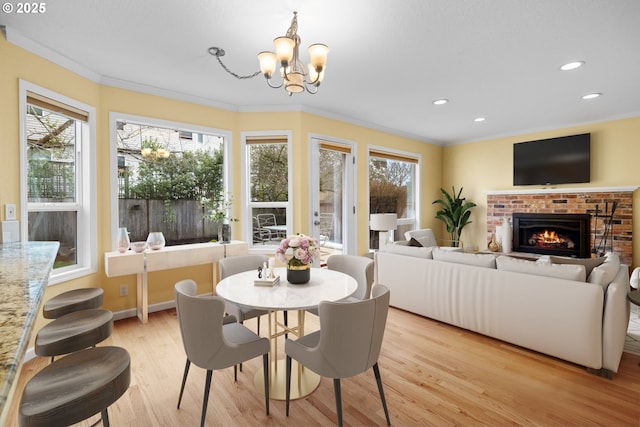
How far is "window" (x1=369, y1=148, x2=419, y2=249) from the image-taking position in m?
5.46

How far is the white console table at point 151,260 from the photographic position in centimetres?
309

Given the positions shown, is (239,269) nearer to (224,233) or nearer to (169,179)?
(224,233)

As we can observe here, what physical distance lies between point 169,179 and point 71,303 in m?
2.21

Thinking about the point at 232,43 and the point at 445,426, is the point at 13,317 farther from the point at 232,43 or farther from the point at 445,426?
the point at 232,43

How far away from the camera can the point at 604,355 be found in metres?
2.26

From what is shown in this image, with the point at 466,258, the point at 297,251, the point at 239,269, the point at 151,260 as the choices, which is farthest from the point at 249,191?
the point at 466,258

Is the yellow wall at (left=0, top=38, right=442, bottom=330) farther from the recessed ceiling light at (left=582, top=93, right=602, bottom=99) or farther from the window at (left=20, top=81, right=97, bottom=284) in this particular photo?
the recessed ceiling light at (left=582, top=93, right=602, bottom=99)

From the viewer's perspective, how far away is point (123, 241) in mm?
3254

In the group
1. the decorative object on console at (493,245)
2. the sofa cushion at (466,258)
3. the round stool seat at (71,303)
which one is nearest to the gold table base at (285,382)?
the round stool seat at (71,303)

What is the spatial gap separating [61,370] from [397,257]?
3.01m

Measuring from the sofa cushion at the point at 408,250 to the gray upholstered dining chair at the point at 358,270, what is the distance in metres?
0.99

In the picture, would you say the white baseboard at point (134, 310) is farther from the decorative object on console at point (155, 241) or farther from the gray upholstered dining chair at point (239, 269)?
the gray upholstered dining chair at point (239, 269)

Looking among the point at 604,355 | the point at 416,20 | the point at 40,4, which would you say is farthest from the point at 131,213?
the point at 604,355

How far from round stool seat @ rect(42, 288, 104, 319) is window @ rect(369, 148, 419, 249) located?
4.02 m
